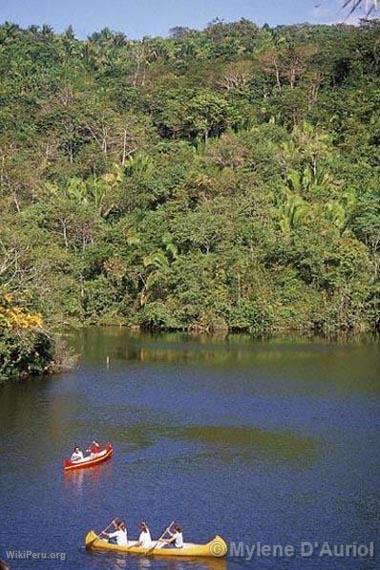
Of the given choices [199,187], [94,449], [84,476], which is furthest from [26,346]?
[199,187]

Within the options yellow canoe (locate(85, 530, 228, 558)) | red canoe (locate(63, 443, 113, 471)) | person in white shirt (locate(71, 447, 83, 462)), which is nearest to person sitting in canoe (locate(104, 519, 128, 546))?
yellow canoe (locate(85, 530, 228, 558))

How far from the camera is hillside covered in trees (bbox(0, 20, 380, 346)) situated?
178 ft

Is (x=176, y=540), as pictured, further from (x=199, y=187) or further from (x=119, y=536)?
(x=199, y=187)

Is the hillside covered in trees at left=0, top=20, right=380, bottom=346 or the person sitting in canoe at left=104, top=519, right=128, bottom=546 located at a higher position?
the hillside covered in trees at left=0, top=20, right=380, bottom=346

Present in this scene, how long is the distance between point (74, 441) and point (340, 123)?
45947mm

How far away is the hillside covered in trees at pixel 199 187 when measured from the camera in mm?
54219

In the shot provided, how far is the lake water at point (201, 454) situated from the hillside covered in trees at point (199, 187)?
18.7 feet

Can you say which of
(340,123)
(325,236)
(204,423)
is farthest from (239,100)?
(204,423)

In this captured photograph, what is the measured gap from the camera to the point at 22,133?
241ft

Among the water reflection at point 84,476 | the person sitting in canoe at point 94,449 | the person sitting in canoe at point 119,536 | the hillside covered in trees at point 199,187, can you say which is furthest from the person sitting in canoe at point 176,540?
the hillside covered in trees at point 199,187

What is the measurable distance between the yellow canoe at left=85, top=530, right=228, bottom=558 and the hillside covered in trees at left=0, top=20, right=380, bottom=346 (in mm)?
17173

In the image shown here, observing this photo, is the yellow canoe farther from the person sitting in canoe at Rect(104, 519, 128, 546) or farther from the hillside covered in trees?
the hillside covered in trees

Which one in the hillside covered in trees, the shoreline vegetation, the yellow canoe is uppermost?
the hillside covered in trees

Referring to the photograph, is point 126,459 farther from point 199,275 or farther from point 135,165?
point 135,165
